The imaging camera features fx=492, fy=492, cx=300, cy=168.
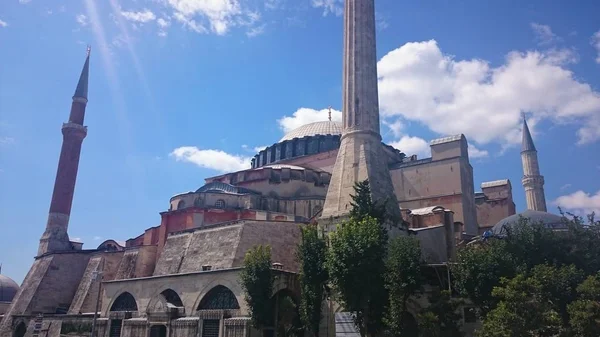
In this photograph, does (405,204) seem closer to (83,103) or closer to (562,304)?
(562,304)

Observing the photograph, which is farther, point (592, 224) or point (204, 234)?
point (204, 234)

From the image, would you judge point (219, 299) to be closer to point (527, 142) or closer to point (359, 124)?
point (359, 124)

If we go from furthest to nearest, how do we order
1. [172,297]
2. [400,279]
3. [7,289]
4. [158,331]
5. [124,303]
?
1. [7,289]
2. [124,303]
3. [172,297]
4. [158,331]
5. [400,279]

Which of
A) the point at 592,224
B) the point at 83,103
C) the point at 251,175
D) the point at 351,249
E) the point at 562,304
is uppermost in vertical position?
the point at 83,103

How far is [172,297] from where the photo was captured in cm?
1861

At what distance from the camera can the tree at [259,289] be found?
15.4 m

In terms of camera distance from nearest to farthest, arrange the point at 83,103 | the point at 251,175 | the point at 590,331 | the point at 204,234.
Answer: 1. the point at 590,331
2. the point at 204,234
3. the point at 251,175
4. the point at 83,103

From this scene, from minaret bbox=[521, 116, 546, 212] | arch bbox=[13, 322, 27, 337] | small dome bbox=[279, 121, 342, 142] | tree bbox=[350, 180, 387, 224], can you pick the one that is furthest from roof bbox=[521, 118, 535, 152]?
arch bbox=[13, 322, 27, 337]

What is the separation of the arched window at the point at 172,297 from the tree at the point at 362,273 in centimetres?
729

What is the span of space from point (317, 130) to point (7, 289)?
83.2ft

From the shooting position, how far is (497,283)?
1285 cm

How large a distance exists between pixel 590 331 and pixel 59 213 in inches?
1098

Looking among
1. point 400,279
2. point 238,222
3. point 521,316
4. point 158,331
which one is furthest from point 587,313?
point 158,331

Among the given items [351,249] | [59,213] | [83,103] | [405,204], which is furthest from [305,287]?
[83,103]
